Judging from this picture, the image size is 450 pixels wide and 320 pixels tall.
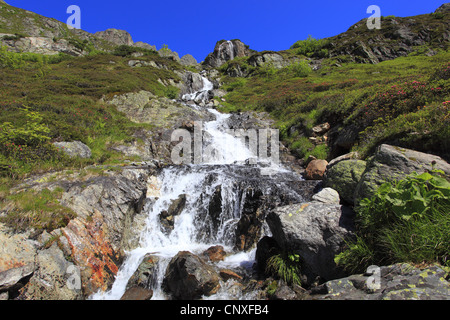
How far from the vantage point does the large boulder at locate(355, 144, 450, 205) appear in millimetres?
5148

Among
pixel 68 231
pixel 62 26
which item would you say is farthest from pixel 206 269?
pixel 62 26

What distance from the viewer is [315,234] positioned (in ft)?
19.9

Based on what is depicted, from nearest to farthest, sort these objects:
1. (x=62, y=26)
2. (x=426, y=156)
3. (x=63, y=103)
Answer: (x=426, y=156), (x=63, y=103), (x=62, y=26)

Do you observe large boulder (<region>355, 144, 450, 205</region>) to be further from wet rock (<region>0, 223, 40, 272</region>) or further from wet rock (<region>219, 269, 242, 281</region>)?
wet rock (<region>0, 223, 40, 272</region>)

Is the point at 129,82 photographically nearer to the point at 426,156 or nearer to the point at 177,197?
the point at 177,197

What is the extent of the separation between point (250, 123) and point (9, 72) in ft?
93.6

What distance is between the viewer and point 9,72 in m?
22.8

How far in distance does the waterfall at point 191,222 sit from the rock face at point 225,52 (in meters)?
71.6

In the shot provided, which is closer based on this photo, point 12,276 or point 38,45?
point 12,276

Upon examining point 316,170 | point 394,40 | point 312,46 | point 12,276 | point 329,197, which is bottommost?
point 12,276

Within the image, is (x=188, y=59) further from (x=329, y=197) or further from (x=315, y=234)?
(x=315, y=234)

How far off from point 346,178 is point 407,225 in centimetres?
429

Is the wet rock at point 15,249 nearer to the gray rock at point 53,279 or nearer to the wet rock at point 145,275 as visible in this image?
the gray rock at point 53,279

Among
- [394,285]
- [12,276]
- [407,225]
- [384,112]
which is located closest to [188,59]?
[384,112]
